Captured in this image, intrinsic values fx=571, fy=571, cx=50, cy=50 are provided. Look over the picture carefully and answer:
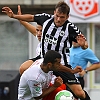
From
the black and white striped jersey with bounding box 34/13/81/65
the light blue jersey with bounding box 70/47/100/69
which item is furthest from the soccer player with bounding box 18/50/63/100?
the light blue jersey with bounding box 70/47/100/69

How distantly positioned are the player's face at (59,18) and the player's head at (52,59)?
0.57 metres

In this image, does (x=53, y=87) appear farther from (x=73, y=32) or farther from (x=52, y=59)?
(x=73, y=32)

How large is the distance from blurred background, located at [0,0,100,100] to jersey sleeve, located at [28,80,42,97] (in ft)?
15.2

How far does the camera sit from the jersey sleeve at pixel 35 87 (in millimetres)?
7855

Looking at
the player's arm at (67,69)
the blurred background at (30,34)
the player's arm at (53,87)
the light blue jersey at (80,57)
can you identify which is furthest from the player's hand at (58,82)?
the blurred background at (30,34)

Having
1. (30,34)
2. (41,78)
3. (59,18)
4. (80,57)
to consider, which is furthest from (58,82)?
(30,34)

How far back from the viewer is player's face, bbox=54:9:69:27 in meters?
8.02

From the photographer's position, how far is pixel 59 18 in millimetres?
8062

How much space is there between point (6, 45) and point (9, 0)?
162 cm

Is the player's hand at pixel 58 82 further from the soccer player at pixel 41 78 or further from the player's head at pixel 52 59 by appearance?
the player's head at pixel 52 59

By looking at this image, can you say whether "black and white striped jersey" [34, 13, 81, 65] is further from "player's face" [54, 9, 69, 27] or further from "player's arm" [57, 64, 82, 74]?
→ "player's arm" [57, 64, 82, 74]

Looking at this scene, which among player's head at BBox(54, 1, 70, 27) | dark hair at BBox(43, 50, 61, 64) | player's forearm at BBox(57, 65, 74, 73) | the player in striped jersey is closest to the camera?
dark hair at BBox(43, 50, 61, 64)

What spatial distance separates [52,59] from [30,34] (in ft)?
24.7

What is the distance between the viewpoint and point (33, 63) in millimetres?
8250
